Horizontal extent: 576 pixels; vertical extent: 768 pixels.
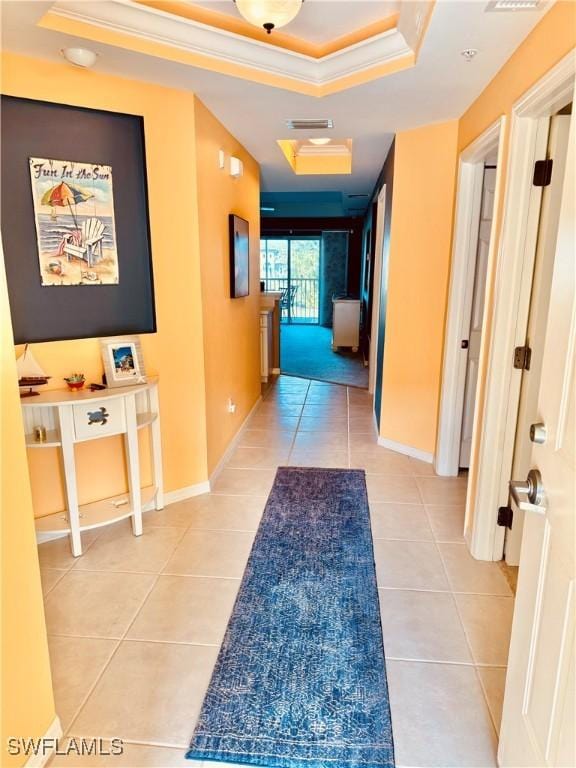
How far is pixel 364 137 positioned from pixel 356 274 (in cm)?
689

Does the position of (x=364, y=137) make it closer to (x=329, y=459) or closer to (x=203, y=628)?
(x=329, y=459)

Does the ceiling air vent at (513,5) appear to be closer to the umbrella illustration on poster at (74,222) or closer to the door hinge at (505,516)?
the umbrella illustration on poster at (74,222)

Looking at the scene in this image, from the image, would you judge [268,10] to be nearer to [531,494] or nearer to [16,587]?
[531,494]

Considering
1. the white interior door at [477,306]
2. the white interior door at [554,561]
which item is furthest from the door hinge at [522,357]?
the white interior door at [554,561]

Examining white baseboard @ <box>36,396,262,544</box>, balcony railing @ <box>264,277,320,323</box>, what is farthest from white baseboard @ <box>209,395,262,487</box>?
balcony railing @ <box>264,277,320,323</box>

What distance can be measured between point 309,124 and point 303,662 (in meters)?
3.19

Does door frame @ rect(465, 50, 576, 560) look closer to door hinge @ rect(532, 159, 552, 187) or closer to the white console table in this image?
door hinge @ rect(532, 159, 552, 187)

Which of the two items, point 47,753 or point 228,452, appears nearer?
point 47,753

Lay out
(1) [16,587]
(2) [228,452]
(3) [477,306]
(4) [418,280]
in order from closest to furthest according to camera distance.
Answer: (1) [16,587]
(3) [477,306]
(4) [418,280]
(2) [228,452]

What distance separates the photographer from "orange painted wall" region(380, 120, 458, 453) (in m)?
3.43

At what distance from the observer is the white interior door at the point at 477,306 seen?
3.17 metres

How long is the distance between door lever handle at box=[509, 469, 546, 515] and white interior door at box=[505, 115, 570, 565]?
120cm

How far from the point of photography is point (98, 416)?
2.47 meters

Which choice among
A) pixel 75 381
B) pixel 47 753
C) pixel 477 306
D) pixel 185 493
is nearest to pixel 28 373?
pixel 75 381
